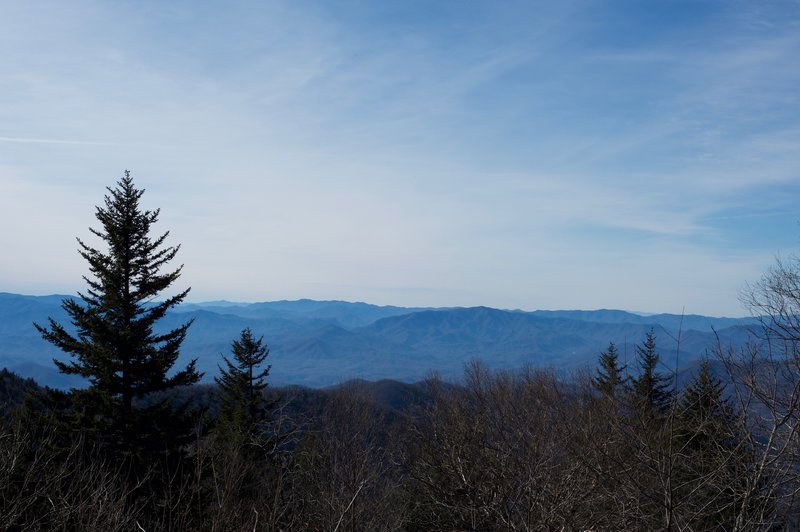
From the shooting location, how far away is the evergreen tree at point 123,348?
56.0 ft

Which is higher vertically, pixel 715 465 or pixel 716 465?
pixel 716 465

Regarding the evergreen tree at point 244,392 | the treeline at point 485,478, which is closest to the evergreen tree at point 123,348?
the treeline at point 485,478

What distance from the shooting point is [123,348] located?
1761 cm

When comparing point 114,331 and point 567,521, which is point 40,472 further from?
point 567,521

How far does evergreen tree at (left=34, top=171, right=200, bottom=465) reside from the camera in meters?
17.1

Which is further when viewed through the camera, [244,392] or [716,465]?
[244,392]

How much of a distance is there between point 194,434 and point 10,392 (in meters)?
38.5

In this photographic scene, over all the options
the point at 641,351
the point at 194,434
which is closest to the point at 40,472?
the point at 194,434

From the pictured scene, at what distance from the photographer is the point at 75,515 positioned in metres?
9.81

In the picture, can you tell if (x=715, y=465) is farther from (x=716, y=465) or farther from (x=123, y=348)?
(x=123, y=348)

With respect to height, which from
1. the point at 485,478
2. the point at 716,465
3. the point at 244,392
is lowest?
the point at 244,392

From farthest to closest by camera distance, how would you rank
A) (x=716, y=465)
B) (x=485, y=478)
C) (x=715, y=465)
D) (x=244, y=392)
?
(x=244, y=392) → (x=485, y=478) → (x=715, y=465) → (x=716, y=465)

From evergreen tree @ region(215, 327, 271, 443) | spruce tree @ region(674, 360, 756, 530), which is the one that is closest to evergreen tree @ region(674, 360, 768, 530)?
spruce tree @ region(674, 360, 756, 530)

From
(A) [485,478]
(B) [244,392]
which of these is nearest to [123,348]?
(A) [485,478]
